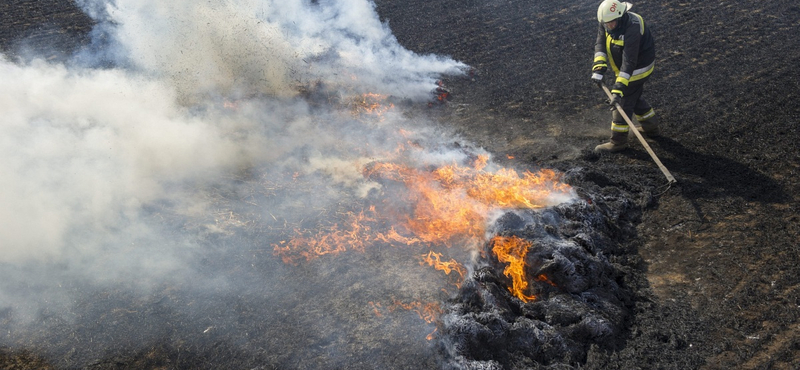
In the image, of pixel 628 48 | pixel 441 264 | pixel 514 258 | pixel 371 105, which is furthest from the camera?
pixel 371 105

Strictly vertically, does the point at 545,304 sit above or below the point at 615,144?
above

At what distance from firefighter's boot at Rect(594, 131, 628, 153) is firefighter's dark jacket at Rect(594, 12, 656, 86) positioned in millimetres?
858

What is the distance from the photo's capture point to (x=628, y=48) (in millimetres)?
7148

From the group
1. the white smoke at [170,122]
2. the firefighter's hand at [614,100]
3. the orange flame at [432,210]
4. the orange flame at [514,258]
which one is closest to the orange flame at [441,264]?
the orange flame at [432,210]

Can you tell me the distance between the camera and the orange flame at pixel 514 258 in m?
5.11

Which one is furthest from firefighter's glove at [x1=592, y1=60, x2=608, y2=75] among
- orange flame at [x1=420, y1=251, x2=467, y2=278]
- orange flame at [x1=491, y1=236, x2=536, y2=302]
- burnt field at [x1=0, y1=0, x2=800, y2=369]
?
orange flame at [x1=420, y1=251, x2=467, y2=278]

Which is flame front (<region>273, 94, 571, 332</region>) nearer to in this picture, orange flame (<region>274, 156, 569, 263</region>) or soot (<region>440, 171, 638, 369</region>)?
orange flame (<region>274, 156, 569, 263</region>)

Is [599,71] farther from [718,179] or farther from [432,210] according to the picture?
[432,210]

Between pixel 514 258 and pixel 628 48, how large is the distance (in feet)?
13.4

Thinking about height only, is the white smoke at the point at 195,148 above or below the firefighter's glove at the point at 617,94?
above

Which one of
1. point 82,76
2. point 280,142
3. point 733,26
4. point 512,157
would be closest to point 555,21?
point 733,26

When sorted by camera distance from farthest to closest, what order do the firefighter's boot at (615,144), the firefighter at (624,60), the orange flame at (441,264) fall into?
1. the firefighter's boot at (615,144)
2. the firefighter at (624,60)
3. the orange flame at (441,264)

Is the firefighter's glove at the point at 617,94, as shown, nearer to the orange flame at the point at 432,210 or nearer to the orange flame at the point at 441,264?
the orange flame at the point at 432,210

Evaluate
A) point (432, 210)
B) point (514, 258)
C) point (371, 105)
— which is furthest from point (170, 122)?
point (514, 258)
